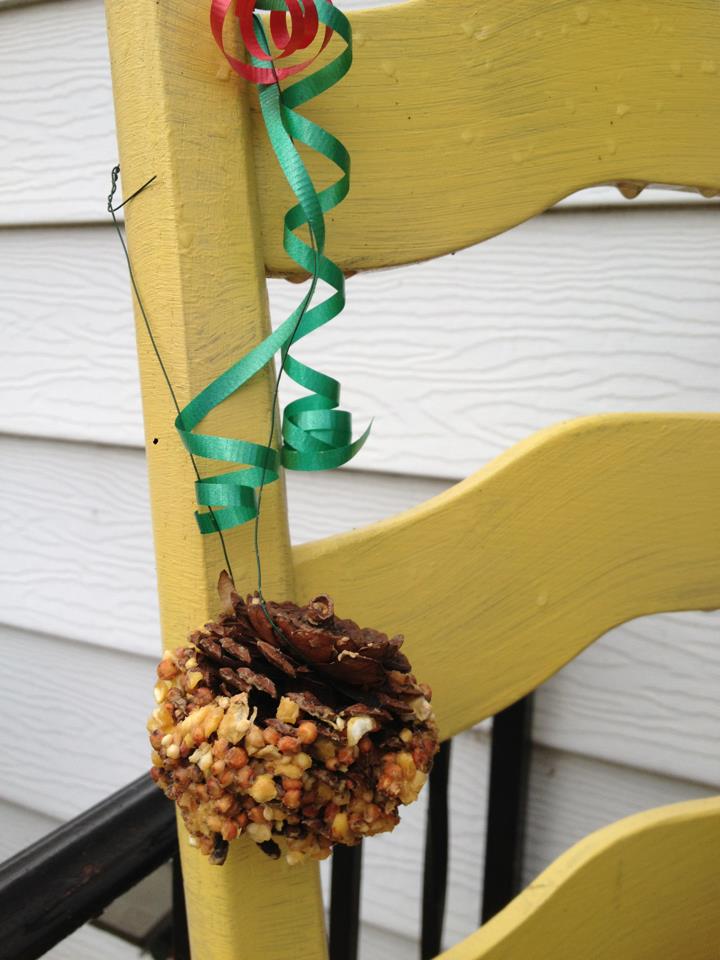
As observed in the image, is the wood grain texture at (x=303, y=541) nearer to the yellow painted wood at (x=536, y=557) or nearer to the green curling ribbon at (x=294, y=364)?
the yellow painted wood at (x=536, y=557)

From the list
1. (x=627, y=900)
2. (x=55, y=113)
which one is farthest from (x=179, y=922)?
(x=55, y=113)

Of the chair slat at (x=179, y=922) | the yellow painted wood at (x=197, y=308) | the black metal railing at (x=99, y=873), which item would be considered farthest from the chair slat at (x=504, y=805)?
the yellow painted wood at (x=197, y=308)

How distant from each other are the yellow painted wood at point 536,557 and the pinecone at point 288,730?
0.07 m

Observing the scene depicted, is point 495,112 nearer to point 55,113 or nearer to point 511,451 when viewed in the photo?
point 511,451

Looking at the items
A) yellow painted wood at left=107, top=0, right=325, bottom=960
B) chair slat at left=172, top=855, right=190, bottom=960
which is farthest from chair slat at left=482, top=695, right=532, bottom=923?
yellow painted wood at left=107, top=0, right=325, bottom=960

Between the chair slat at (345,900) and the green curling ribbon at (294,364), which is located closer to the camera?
the green curling ribbon at (294,364)

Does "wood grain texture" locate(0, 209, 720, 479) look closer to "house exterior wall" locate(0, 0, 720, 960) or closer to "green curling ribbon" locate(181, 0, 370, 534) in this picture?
"house exterior wall" locate(0, 0, 720, 960)

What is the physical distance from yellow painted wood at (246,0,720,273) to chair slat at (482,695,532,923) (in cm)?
60

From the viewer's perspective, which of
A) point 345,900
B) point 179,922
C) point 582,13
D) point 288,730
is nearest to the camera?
point 288,730

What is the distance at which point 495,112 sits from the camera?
0.39 m

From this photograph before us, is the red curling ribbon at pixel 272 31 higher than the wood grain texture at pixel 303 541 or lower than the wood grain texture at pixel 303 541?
higher

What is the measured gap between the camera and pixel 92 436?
1.08 m

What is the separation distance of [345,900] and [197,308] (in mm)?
555

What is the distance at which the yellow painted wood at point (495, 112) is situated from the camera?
14.4 inches
